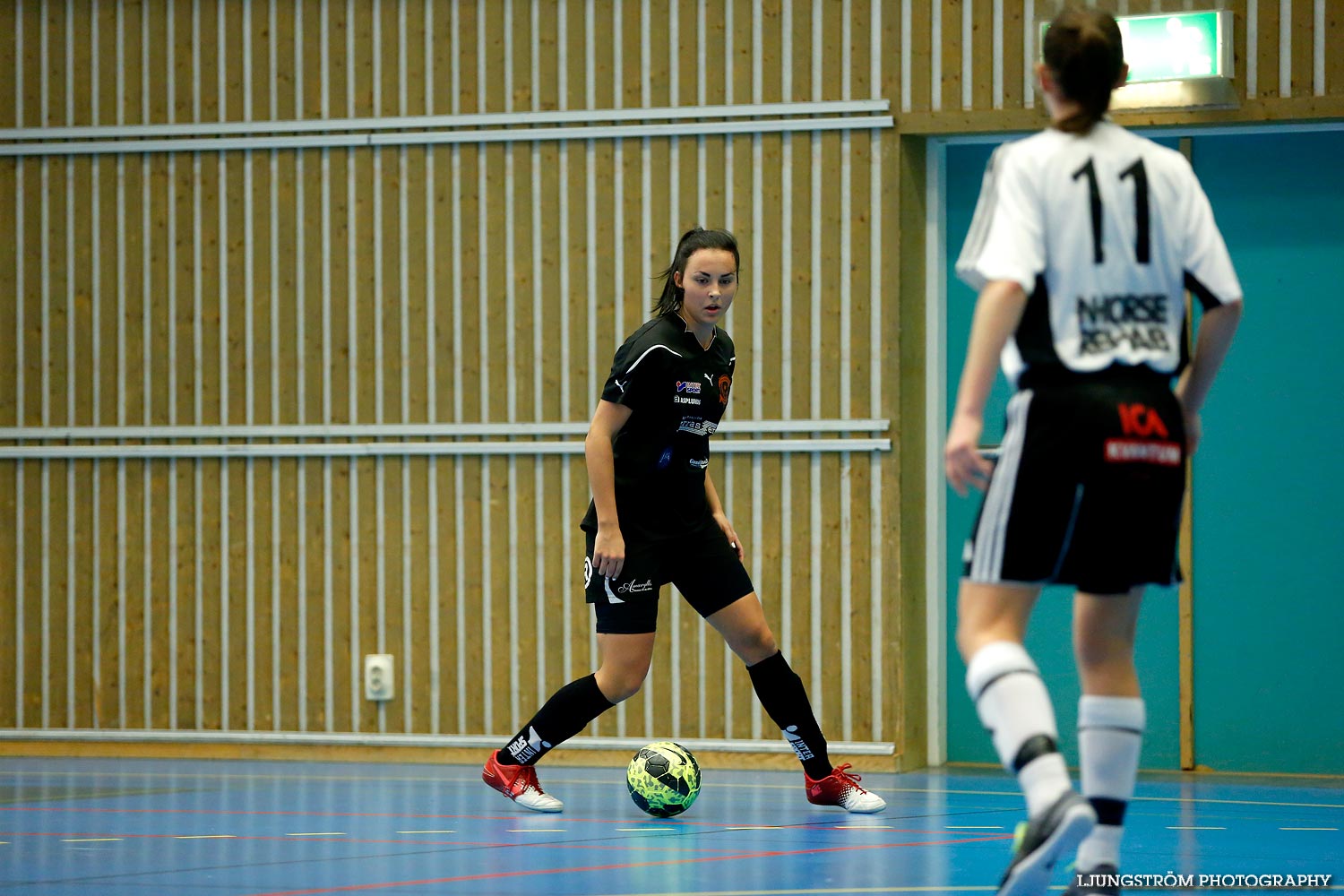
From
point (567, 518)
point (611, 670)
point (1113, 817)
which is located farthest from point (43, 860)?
point (567, 518)

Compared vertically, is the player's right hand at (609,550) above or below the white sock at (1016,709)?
above

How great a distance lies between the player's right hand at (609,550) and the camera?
18.2 feet

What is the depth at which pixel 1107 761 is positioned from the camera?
11.2 ft

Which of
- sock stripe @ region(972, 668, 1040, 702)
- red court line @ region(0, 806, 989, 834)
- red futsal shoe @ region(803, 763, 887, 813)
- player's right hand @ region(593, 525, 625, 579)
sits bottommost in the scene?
red court line @ region(0, 806, 989, 834)

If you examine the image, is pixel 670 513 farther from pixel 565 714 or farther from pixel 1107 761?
pixel 1107 761

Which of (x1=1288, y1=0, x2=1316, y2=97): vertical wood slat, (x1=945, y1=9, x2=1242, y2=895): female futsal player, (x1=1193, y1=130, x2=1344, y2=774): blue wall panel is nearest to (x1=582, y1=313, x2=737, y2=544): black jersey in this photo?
(x1=945, y1=9, x2=1242, y2=895): female futsal player

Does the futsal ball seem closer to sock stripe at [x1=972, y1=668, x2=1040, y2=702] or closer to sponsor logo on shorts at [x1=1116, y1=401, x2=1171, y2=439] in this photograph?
sock stripe at [x1=972, y1=668, x2=1040, y2=702]

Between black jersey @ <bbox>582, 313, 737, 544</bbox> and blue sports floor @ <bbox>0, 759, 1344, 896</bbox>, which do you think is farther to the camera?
black jersey @ <bbox>582, 313, 737, 544</bbox>

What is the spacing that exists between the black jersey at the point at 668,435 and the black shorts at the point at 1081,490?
2506 mm

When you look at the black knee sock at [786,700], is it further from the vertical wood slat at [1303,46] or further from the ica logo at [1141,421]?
the vertical wood slat at [1303,46]

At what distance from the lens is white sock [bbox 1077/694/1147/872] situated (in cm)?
339

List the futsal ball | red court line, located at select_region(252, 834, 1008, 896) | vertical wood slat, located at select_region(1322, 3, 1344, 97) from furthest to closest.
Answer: vertical wood slat, located at select_region(1322, 3, 1344, 97), the futsal ball, red court line, located at select_region(252, 834, 1008, 896)

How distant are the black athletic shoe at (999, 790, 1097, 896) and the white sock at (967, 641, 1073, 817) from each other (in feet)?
0.17

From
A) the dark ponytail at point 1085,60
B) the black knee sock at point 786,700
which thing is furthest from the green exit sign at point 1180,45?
the dark ponytail at point 1085,60
